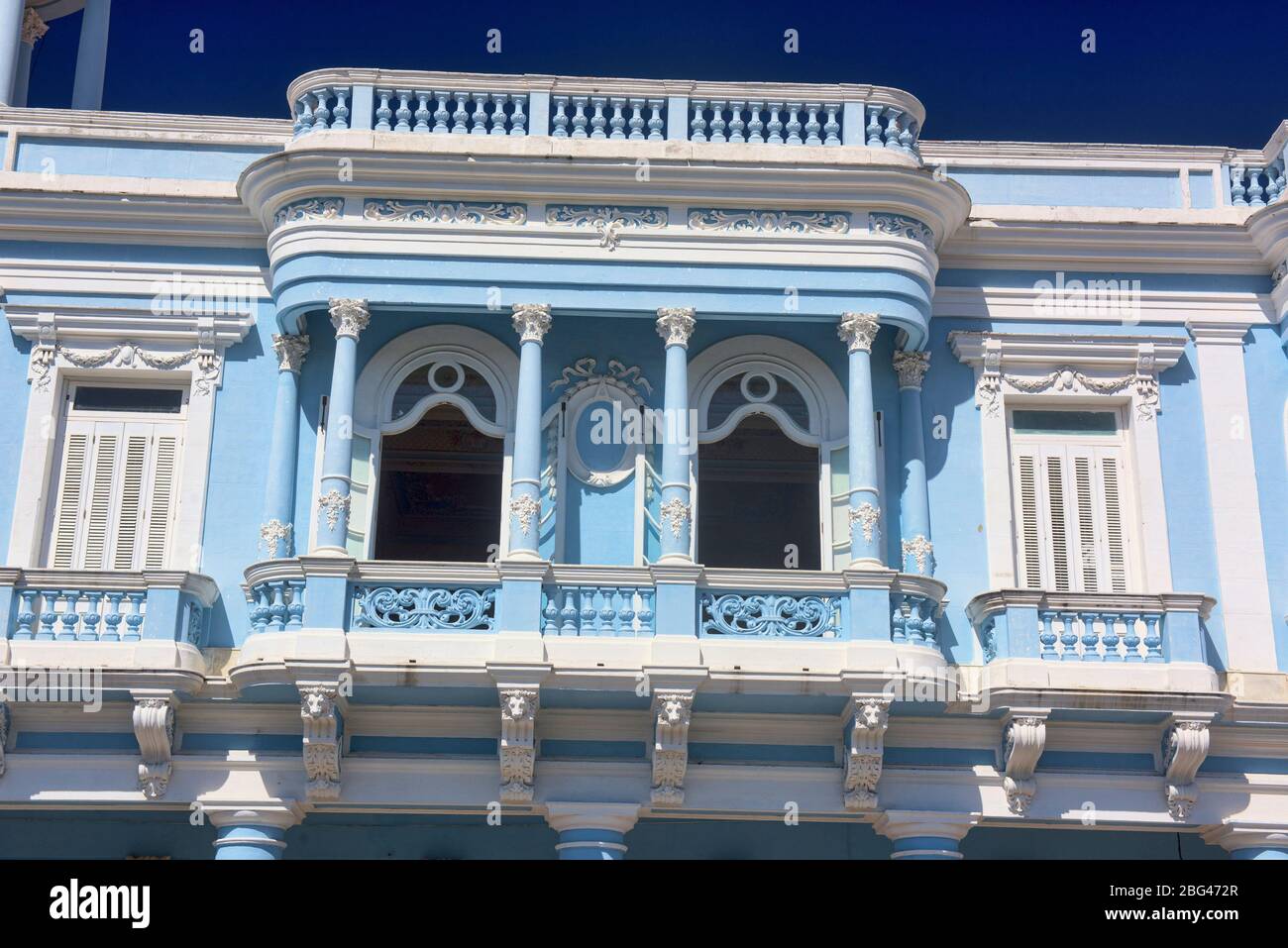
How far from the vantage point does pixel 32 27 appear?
20.8 meters

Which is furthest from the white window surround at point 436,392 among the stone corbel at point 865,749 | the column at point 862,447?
the stone corbel at point 865,749

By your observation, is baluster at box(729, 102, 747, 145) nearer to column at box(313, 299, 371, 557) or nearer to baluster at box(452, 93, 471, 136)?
baluster at box(452, 93, 471, 136)

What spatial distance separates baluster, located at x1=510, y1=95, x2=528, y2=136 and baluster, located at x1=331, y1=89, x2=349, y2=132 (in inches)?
58.9

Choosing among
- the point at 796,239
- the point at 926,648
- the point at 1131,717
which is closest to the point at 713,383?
the point at 796,239

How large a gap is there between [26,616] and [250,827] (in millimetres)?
2552

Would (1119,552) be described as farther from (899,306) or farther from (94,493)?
(94,493)

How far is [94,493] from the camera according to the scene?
676 inches

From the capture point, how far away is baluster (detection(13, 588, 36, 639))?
52.3 feet

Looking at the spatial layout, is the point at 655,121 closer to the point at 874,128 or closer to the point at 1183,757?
the point at 874,128

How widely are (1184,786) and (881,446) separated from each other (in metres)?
3.87

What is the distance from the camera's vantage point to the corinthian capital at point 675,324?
16.7m

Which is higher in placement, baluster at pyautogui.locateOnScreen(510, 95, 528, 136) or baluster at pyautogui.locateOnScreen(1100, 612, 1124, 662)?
baluster at pyautogui.locateOnScreen(510, 95, 528, 136)

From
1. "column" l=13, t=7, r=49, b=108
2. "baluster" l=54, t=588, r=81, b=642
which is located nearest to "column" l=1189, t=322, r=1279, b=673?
"baluster" l=54, t=588, r=81, b=642
